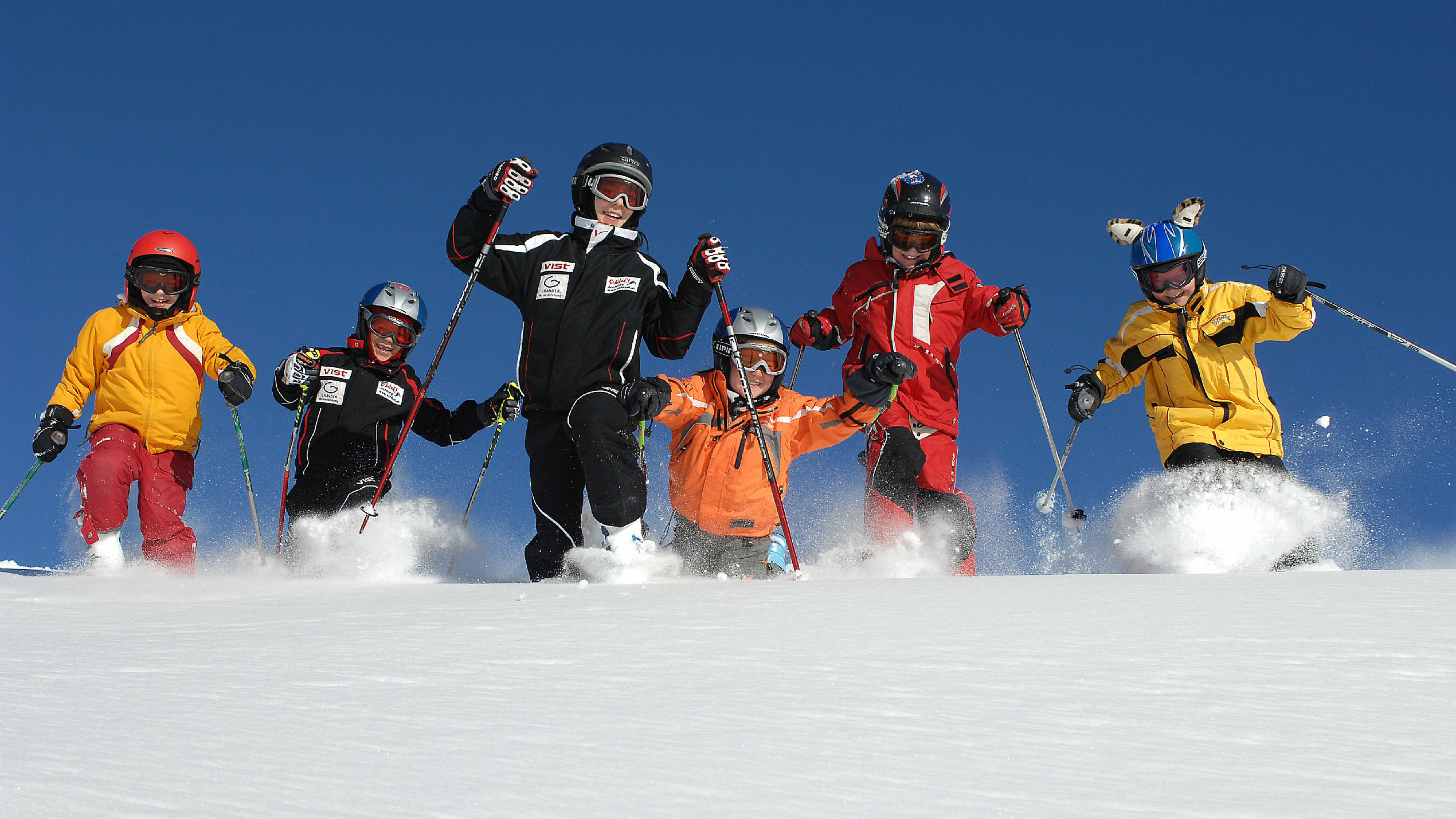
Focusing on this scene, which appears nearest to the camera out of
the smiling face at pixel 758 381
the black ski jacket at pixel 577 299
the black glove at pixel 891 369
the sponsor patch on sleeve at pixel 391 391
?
the black glove at pixel 891 369

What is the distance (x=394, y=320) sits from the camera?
7.14 m

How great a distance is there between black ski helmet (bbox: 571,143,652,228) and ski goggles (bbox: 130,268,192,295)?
2.84m

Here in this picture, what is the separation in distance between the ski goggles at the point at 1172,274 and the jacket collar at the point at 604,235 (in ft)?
10.0

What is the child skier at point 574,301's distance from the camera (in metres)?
5.45

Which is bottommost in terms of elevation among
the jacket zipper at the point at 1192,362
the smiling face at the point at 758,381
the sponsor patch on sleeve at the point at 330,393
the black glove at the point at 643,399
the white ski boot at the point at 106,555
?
the white ski boot at the point at 106,555

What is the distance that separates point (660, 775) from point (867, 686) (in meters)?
0.63

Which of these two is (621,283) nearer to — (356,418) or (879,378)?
(879,378)

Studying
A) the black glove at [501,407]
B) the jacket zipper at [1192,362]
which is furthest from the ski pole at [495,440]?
the jacket zipper at [1192,362]

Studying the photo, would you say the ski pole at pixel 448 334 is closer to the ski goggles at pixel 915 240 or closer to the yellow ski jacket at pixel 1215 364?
the ski goggles at pixel 915 240

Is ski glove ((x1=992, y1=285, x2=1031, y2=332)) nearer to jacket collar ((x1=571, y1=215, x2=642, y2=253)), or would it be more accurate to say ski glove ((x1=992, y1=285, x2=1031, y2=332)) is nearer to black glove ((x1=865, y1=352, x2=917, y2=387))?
black glove ((x1=865, y1=352, x2=917, y2=387))

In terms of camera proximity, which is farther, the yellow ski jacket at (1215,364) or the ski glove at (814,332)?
the ski glove at (814,332)

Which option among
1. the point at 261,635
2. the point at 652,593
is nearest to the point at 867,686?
the point at 261,635

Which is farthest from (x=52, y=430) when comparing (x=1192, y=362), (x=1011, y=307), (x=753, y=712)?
(x=1192, y=362)

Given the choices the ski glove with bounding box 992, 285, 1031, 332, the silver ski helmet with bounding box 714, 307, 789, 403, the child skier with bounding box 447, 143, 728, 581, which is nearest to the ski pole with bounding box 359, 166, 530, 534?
the child skier with bounding box 447, 143, 728, 581
